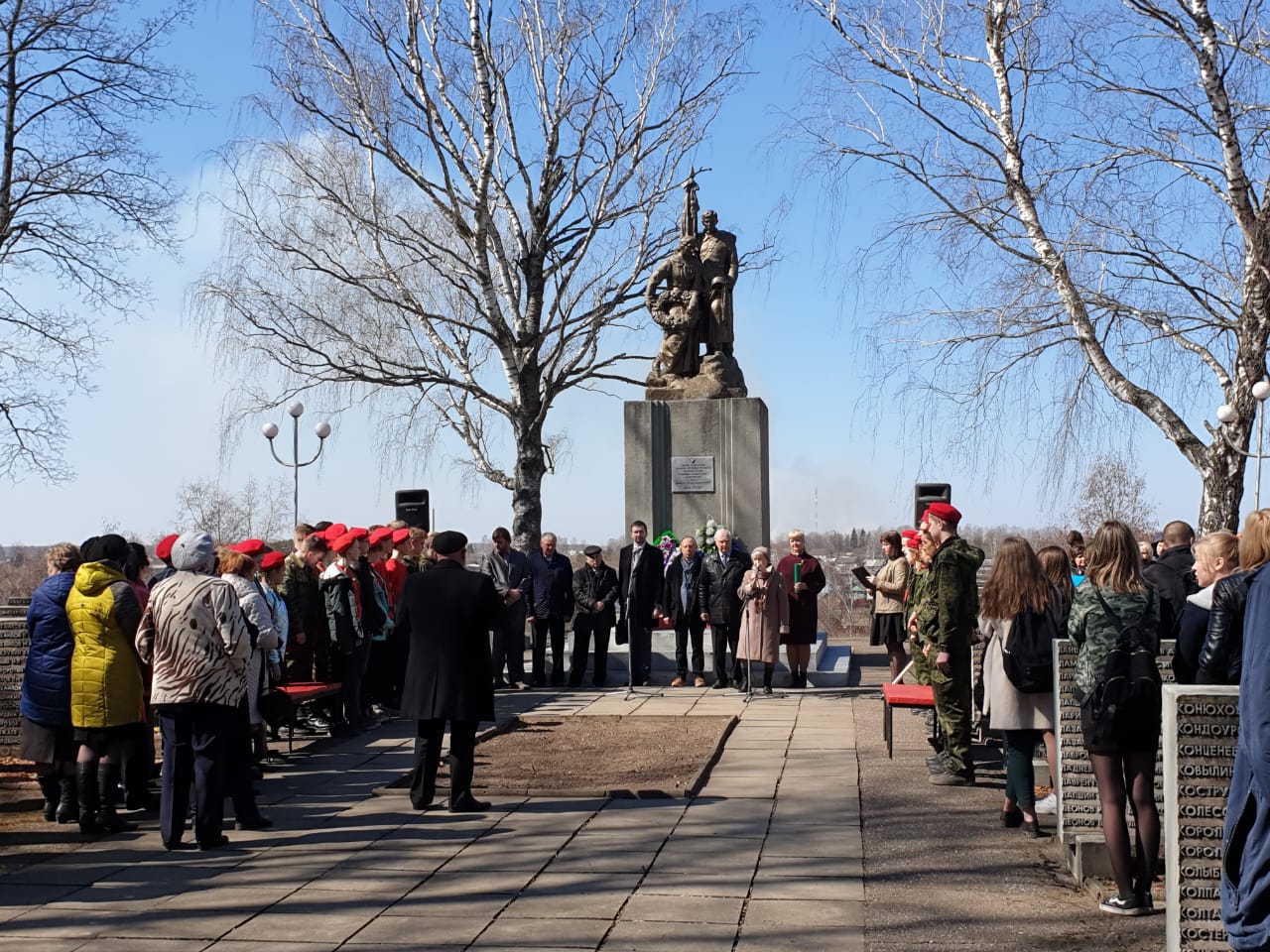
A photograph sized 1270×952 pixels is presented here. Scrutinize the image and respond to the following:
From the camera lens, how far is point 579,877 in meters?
6.88

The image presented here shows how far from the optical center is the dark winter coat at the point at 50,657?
8.55 m

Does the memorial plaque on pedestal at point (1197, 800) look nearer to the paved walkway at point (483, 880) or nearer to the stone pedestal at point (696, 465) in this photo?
the paved walkway at point (483, 880)

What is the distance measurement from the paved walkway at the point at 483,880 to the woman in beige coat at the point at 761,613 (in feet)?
17.5

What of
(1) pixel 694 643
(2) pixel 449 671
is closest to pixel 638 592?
(1) pixel 694 643

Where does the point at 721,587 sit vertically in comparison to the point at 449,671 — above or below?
above

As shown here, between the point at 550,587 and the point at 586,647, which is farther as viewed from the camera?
the point at 586,647

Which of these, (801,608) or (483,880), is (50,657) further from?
(801,608)

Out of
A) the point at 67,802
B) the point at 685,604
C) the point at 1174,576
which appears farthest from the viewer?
the point at 685,604

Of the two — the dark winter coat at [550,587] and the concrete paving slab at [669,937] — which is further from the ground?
the dark winter coat at [550,587]

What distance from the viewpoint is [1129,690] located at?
613 centimetres

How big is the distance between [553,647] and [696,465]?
Result: 12.5 ft

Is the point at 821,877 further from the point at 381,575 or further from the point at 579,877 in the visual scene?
the point at 381,575

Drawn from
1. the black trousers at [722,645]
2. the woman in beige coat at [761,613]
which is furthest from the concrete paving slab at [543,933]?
the black trousers at [722,645]

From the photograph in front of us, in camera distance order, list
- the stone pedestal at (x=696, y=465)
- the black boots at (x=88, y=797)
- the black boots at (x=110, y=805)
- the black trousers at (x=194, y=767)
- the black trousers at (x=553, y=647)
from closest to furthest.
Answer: the black trousers at (x=194, y=767), the black boots at (x=88, y=797), the black boots at (x=110, y=805), the black trousers at (x=553, y=647), the stone pedestal at (x=696, y=465)
